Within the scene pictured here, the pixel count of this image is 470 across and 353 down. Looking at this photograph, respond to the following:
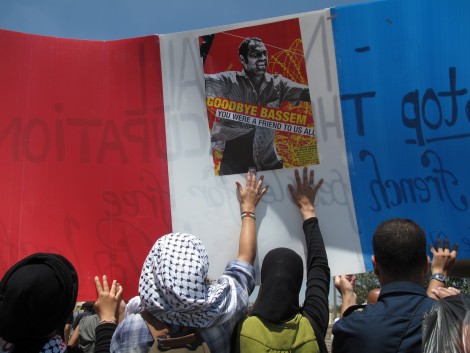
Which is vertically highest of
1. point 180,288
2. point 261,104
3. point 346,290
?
point 261,104

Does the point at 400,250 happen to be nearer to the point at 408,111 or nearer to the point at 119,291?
the point at 408,111

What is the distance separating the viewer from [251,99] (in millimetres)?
2617

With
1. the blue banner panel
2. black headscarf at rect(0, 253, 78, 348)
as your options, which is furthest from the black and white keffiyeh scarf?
the blue banner panel

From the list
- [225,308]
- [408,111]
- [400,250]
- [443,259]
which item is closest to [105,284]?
[225,308]

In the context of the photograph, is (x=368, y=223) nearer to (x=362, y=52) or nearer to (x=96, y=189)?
(x=362, y=52)

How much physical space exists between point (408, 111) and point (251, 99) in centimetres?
82

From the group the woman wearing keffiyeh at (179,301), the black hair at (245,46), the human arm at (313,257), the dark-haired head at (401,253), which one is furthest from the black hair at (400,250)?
the black hair at (245,46)

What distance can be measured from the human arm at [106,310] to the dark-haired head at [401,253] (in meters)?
1.03

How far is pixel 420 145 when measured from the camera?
8.34 ft

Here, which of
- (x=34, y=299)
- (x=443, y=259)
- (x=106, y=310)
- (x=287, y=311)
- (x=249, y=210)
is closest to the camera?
(x=34, y=299)

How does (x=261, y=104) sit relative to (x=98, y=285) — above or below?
above

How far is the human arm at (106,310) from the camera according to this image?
180cm

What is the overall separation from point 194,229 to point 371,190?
3.06ft

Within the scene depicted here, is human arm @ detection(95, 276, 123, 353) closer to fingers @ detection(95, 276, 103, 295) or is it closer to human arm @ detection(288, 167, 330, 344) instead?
fingers @ detection(95, 276, 103, 295)
